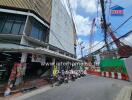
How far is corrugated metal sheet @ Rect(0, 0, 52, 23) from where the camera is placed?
25.5 m

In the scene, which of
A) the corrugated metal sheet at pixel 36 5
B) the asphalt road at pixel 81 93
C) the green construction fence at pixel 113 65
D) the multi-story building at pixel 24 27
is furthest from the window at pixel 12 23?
the green construction fence at pixel 113 65

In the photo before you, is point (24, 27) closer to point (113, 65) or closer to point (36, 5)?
point (36, 5)

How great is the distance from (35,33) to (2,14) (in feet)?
17.7

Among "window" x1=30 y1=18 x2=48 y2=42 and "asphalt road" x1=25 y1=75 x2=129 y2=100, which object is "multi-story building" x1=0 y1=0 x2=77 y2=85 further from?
"asphalt road" x1=25 y1=75 x2=129 y2=100

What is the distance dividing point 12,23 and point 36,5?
4.36m

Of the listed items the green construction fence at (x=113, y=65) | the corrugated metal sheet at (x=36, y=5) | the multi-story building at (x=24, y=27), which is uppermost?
the corrugated metal sheet at (x=36, y=5)

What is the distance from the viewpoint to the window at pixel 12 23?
25.5 metres

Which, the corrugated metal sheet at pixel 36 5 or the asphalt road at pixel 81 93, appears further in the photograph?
the corrugated metal sheet at pixel 36 5

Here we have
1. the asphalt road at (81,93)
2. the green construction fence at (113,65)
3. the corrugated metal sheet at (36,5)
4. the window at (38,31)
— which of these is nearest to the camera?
the asphalt road at (81,93)

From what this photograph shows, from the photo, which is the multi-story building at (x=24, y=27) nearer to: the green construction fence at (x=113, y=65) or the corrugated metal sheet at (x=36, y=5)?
the corrugated metal sheet at (x=36, y=5)

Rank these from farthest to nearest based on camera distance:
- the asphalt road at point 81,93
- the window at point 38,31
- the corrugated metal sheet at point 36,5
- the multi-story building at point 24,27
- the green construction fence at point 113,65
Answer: the window at point 38,31 → the corrugated metal sheet at point 36,5 → the green construction fence at point 113,65 → the multi-story building at point 24,27 → the asphalt road at point 81,93

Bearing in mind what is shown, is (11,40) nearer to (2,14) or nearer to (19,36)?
(19,36)

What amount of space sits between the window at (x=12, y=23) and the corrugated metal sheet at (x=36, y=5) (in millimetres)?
1461

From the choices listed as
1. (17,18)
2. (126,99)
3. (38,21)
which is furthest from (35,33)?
(126,99)
